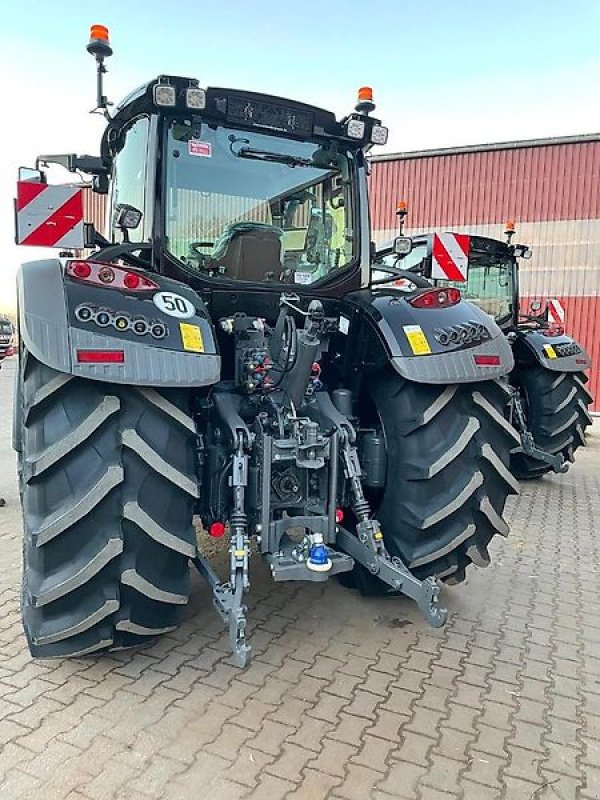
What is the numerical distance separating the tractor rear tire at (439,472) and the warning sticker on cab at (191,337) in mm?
1020

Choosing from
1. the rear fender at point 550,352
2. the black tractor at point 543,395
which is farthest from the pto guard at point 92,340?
the rear fender at point 550,352

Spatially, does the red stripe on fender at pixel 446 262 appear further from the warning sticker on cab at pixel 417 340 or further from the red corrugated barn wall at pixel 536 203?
the red corrugated barn wall at pixel 536 203

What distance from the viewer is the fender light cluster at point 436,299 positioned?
3186mm

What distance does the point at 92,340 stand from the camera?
91.9 inches

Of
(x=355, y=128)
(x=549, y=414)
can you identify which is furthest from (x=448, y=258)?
(x=355, y=128)

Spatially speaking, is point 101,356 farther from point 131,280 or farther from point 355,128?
point 355,128

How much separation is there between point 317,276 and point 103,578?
6.15ft

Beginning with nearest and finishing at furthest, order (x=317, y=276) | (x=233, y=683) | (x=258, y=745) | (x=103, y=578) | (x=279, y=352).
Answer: (x=258, y=745)
(x=103, y=578)
(x=233, y=683)
(x=279, y=352)
(x=317, y=276)

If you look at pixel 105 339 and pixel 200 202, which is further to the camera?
pixel 200 202

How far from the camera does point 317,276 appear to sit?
11.4ft

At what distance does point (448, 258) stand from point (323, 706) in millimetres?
4353

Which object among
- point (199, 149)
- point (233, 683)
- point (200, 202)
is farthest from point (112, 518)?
point (199, 149)

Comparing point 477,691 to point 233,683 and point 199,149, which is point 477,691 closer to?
point 233,683

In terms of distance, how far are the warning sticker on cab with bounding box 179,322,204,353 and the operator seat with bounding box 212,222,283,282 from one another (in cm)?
70
